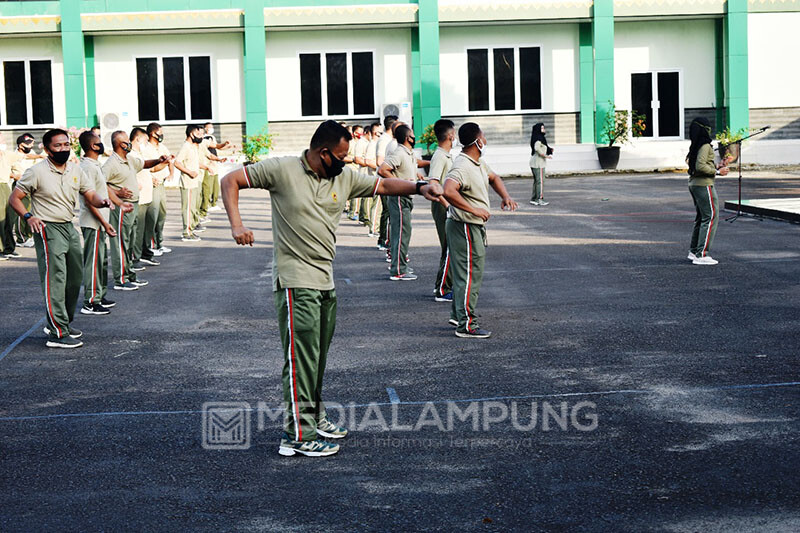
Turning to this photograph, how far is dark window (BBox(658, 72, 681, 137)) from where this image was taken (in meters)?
37.7

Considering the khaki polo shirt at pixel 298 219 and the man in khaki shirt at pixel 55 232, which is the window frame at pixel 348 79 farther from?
the khaki polo shirt at pixel 298 219

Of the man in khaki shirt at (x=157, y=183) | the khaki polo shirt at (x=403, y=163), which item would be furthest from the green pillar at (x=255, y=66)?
the khaki polo shirt at (x=403, y=163)

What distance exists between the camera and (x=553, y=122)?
37281 millimetres

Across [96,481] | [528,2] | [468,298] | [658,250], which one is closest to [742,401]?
[468,298]

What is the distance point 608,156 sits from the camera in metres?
35.6

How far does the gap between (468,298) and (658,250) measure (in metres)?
6.71

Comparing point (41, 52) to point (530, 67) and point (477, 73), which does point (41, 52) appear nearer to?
point (477, 73)

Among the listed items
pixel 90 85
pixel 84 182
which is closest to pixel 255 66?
pixel 90 85

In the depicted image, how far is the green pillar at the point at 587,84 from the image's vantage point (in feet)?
121

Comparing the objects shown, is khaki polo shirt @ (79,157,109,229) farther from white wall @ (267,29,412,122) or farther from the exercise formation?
white wall @ (267,29,412,122)

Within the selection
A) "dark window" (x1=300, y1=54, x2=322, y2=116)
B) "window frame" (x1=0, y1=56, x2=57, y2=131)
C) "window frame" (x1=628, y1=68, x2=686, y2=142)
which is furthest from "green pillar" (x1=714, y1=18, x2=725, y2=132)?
"window frame" (x1=0, y1=56, x2=57, y2=131)

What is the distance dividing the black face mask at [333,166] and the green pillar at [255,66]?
29493mm

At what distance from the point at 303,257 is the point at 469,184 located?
3971 mm

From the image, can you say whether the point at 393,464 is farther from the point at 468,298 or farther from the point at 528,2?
the point at 528,2
